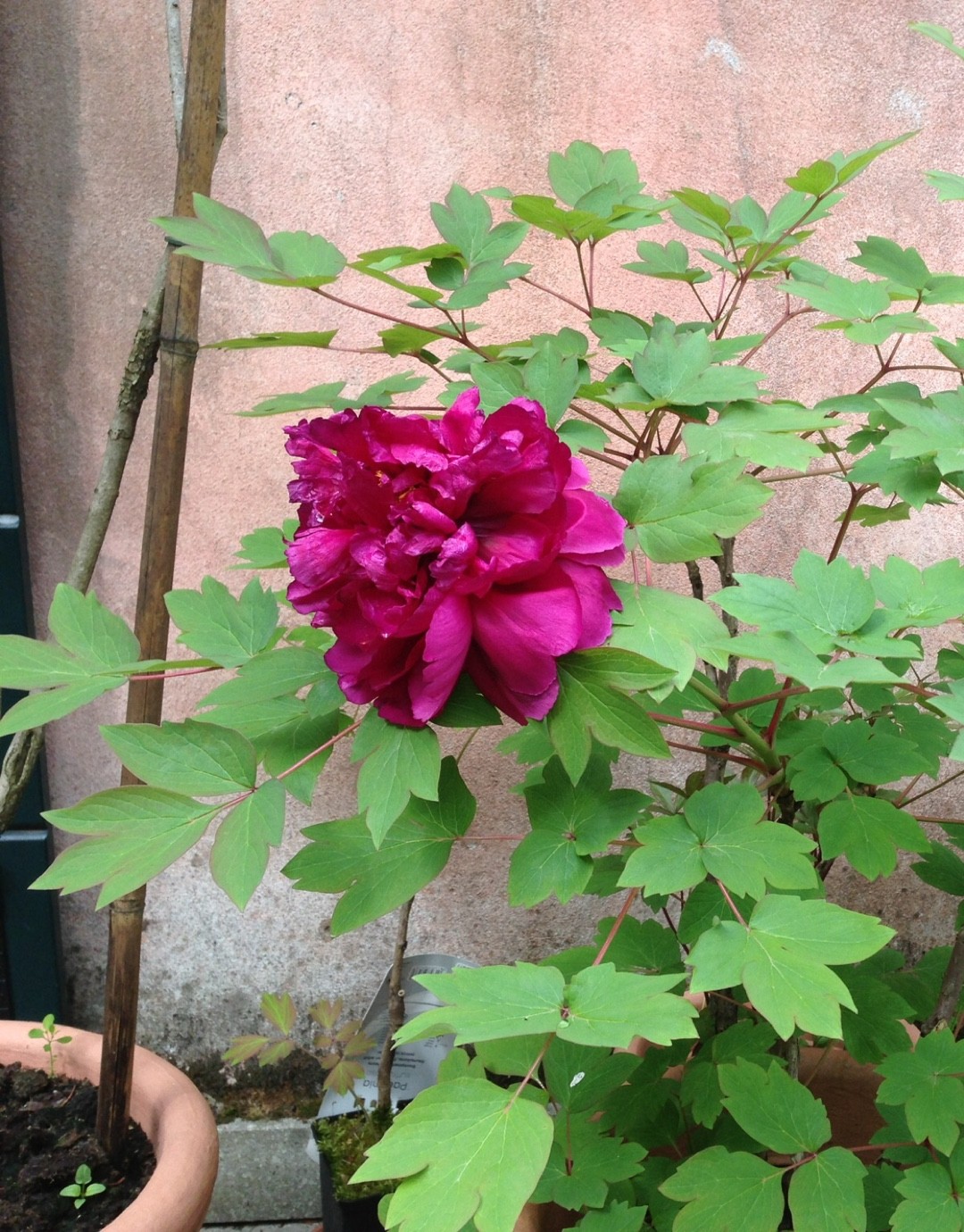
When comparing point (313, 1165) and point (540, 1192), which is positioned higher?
point (540, 1192)

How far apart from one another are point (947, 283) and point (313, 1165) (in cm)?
138

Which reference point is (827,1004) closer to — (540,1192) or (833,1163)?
(833,1163)

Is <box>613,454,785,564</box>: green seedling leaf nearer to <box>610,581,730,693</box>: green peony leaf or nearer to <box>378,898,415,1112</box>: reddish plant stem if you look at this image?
<box>610,581,730,693</box>: green peony leaf

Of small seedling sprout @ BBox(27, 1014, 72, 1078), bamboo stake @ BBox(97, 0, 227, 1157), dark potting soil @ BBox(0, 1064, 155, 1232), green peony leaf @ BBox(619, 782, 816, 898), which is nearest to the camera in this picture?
green peony leaf @ BBox(619, 782, 816, 898)

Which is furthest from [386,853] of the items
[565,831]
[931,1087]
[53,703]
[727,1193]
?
[931,1087]

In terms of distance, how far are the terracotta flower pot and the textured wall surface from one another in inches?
12.0

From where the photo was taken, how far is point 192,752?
0.56 meters

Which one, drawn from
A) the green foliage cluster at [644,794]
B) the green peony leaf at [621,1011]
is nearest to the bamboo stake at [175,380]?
the green foliage cluster at [644,794]

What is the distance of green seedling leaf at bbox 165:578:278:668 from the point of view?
66 cm

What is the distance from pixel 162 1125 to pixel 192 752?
2.17ft

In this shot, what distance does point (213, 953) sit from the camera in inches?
56.7

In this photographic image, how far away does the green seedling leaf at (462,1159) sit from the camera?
0.46m

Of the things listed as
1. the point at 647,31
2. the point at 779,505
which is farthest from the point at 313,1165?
the point at 647,31

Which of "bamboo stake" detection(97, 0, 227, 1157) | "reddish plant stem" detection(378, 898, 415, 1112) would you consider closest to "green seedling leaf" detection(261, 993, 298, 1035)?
"reddish plant stem" detection(378, 898, 415, 1112)
